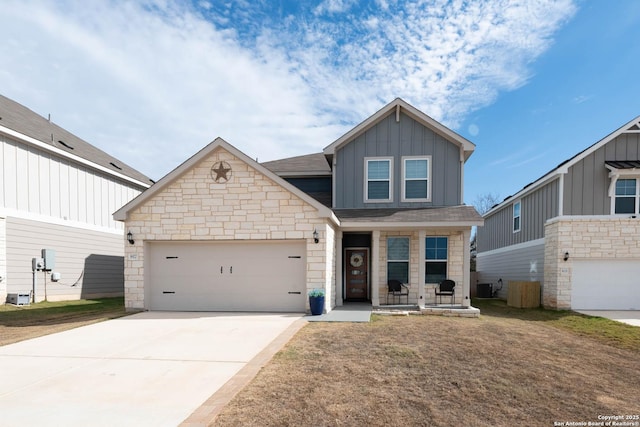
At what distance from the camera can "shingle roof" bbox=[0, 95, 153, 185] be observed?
12773 mm

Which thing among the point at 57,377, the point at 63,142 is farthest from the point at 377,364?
the point at 63,142

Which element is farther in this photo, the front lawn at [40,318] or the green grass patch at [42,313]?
the green grass patch at [42,313]

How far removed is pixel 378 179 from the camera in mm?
12438

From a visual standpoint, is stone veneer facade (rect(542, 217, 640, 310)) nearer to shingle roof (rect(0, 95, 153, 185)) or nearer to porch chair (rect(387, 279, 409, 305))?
porch chair (rect(387, 279, 409, 305))

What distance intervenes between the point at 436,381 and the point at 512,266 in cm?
1467

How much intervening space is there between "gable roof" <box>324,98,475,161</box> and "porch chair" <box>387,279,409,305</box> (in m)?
5.13

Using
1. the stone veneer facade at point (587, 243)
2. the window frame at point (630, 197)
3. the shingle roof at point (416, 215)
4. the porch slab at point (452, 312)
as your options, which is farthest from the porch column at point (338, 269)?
the window frame at point (630, 197)

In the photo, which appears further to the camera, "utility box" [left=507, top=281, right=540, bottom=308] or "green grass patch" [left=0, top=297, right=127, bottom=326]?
"utility box" [left=507, top=281, right=540, bottom=308]

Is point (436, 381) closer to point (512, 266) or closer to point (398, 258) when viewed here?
point (398, 258)

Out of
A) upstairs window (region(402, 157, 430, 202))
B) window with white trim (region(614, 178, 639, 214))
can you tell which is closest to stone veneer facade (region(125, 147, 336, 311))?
upstairs window (region(402, 157, 430, 202))

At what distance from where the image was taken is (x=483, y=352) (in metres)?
6.22

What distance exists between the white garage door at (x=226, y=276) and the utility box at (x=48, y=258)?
5.74 m

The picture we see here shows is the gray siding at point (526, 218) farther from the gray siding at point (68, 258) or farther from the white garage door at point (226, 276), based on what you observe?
the gray siding at point (68, 258)

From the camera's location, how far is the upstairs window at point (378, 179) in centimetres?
1237
